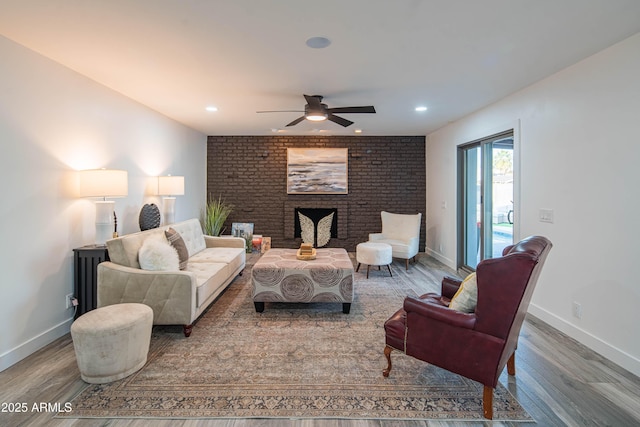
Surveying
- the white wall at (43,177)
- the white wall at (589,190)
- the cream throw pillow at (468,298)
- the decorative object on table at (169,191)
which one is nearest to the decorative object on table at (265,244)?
the decorative object on table at (169,191)

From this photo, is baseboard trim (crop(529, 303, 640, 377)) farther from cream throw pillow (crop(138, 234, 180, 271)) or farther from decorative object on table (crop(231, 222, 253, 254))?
decorative object on table (crop(231, 222, 253, 254))

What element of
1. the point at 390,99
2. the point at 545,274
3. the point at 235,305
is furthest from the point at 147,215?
the point at 545,274

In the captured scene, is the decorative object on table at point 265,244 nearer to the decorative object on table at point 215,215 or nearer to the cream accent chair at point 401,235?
the decorative object on table at point 215,215

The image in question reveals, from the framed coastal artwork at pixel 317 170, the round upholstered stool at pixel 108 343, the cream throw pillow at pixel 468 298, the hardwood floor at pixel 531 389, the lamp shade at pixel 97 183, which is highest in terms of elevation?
the framed coastal artwork at pixel 317 170

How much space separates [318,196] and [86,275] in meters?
4.56

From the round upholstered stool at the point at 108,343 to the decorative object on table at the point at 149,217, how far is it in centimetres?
207

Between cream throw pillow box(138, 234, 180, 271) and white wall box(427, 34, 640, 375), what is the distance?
12.4 feet

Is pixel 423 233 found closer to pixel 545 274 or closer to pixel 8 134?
pixel 545 274

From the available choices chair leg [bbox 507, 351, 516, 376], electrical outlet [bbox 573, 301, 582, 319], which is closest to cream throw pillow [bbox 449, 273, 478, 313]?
chair leg [bbox 507, 351, 516, 376]

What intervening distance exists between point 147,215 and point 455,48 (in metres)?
4.03

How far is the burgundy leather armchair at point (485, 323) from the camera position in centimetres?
173

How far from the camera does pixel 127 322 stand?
2.24 m

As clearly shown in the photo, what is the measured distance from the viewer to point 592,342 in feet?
8.90

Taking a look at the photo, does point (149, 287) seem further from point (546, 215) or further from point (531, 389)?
point (546, 215)
